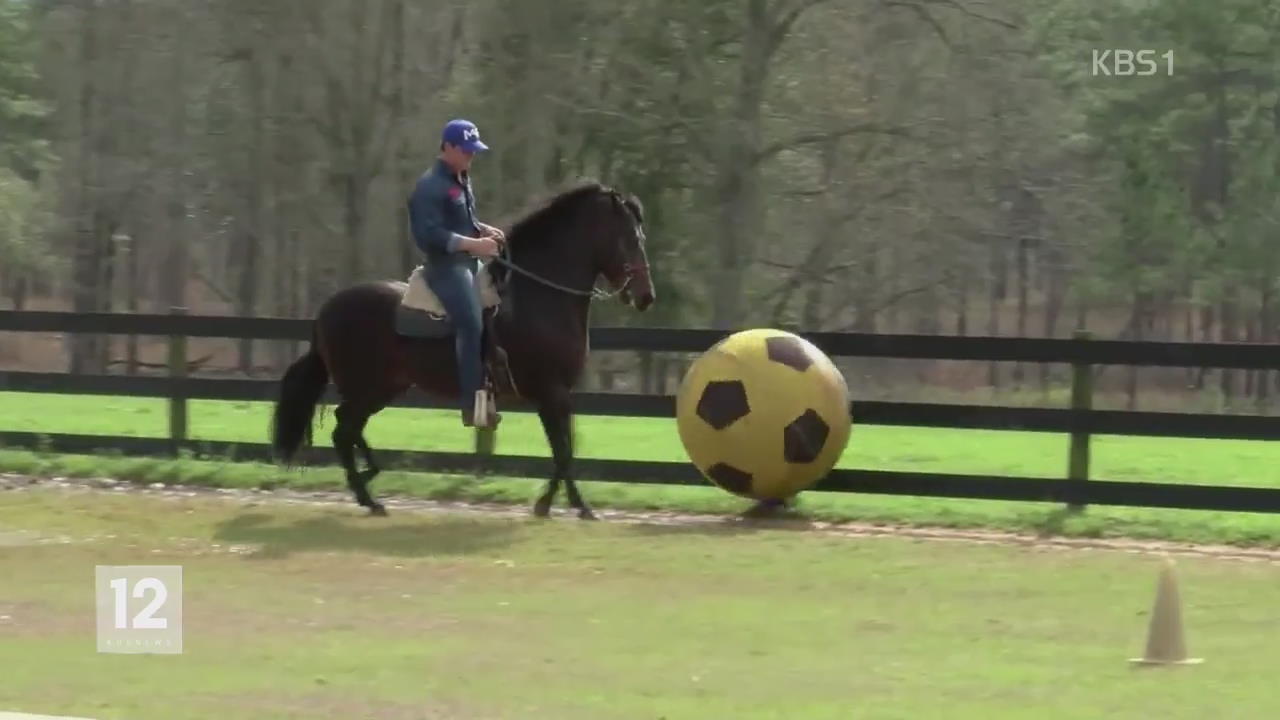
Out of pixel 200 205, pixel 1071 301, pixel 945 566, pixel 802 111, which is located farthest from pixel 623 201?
pixel 1071 301

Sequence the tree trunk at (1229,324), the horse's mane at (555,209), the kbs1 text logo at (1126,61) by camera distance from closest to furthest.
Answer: the horse's mane at (555,209)
the kbs1 text logo at (1126,61)
the tree trunk at (1229,324)

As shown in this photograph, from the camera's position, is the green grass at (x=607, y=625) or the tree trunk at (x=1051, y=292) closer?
the green grass at (x=607, y=625)

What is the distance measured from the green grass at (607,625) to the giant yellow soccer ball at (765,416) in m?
0.57

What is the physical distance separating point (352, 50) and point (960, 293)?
11374 mm

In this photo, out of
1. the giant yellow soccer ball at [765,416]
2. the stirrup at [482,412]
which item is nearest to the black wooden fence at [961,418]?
the giant yellow soccer ball at [765,416]

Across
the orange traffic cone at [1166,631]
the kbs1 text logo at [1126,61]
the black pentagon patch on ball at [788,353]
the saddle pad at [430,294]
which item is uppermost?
the kbs1 text logo at [1126,61]

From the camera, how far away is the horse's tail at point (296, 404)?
12.8 metres

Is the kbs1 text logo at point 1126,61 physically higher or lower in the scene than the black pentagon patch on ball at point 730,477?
higher

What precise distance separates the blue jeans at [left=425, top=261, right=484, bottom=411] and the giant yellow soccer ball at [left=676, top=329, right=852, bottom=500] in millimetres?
1459

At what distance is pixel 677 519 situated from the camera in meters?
12.3

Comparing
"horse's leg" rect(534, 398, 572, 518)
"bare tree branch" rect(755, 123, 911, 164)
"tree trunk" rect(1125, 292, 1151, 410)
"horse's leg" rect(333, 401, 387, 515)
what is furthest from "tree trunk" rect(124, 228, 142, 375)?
"horse's leg" rect(534, 398, 572, 518)

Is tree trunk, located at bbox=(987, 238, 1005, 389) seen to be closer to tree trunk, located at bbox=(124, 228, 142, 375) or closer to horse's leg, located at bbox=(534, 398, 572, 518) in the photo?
horse's leg, located at bbox=(534, 398, 572, 518)

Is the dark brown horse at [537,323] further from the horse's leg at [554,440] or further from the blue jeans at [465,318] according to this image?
the blue jeans at [465,318]

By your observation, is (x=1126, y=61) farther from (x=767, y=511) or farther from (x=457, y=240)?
(x=457, y=240)
